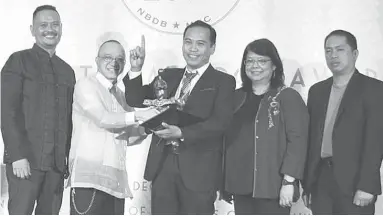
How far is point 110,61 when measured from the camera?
114 inches

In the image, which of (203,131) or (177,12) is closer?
(203,131)

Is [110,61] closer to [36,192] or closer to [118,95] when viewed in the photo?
[118,95]

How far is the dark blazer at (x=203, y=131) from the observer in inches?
106

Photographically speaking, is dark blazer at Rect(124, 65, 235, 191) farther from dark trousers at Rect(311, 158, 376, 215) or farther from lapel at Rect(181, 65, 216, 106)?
dark trousers at Rect(311, 158, 376, 215)

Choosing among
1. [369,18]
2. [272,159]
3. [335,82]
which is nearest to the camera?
[272,159]

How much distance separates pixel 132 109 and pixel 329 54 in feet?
3.43

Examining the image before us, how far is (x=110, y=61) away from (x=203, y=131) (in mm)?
600

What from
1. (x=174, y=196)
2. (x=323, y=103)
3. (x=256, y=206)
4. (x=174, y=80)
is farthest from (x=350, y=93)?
(x=174, y=196)

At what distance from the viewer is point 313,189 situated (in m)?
2.85

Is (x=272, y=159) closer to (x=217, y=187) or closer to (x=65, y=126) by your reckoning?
(x=217, y=187)

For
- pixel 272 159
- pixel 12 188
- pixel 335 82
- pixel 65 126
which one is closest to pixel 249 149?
pixel 272 159

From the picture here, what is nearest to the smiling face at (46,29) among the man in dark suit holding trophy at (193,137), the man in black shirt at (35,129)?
the man in black shirt at (35,129)

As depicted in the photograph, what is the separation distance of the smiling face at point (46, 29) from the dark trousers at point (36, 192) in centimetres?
66

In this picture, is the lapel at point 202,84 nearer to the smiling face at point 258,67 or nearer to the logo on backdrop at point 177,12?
the smiling face at point 258,67
